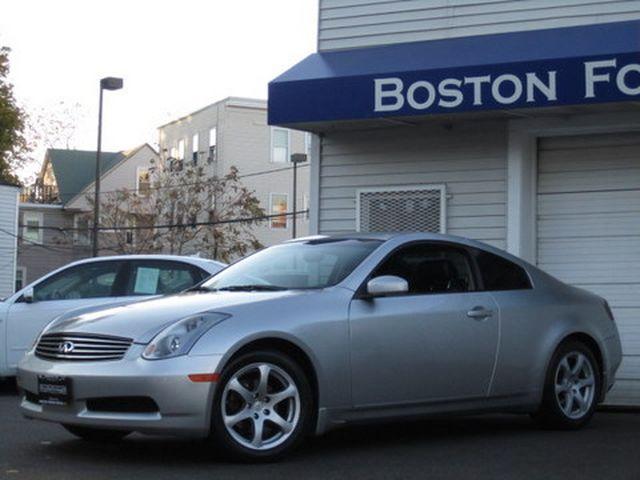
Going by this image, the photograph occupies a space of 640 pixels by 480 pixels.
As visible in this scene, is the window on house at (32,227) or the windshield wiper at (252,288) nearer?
the windshield wiper at (252,288)

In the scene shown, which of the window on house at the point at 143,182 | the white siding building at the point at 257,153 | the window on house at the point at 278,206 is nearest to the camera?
the white siding building at the point at 257,153

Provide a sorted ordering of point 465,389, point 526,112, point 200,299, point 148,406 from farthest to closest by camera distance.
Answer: point 526,112
point 465,389
point 200,299
point 148,406

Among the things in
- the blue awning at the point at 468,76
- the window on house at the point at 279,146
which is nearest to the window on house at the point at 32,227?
the window on house at the point at 279,146

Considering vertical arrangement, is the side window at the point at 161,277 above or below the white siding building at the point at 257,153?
below

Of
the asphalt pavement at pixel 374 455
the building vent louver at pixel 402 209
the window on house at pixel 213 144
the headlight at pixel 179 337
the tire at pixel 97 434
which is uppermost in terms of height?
the window on house at pixel 213 144

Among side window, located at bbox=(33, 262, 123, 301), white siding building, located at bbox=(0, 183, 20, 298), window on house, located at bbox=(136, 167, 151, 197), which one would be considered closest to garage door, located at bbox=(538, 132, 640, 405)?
side window, located at bbox=(33, 262, 123, 301)

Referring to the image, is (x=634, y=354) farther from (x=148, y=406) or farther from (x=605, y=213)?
(x=148, y=406)

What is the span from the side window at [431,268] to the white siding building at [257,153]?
1399 inches

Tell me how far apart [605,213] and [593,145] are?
76 centimetres

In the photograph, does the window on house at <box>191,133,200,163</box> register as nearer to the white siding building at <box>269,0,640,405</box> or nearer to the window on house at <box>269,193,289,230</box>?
the window on house at <box>269,193,289,230</box>

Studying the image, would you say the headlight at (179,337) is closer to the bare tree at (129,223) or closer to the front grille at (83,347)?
the front grille at (83,347)

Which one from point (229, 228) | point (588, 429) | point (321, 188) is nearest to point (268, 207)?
point (229, 228)

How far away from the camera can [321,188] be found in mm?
13555

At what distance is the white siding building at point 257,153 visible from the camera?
4372 cm
